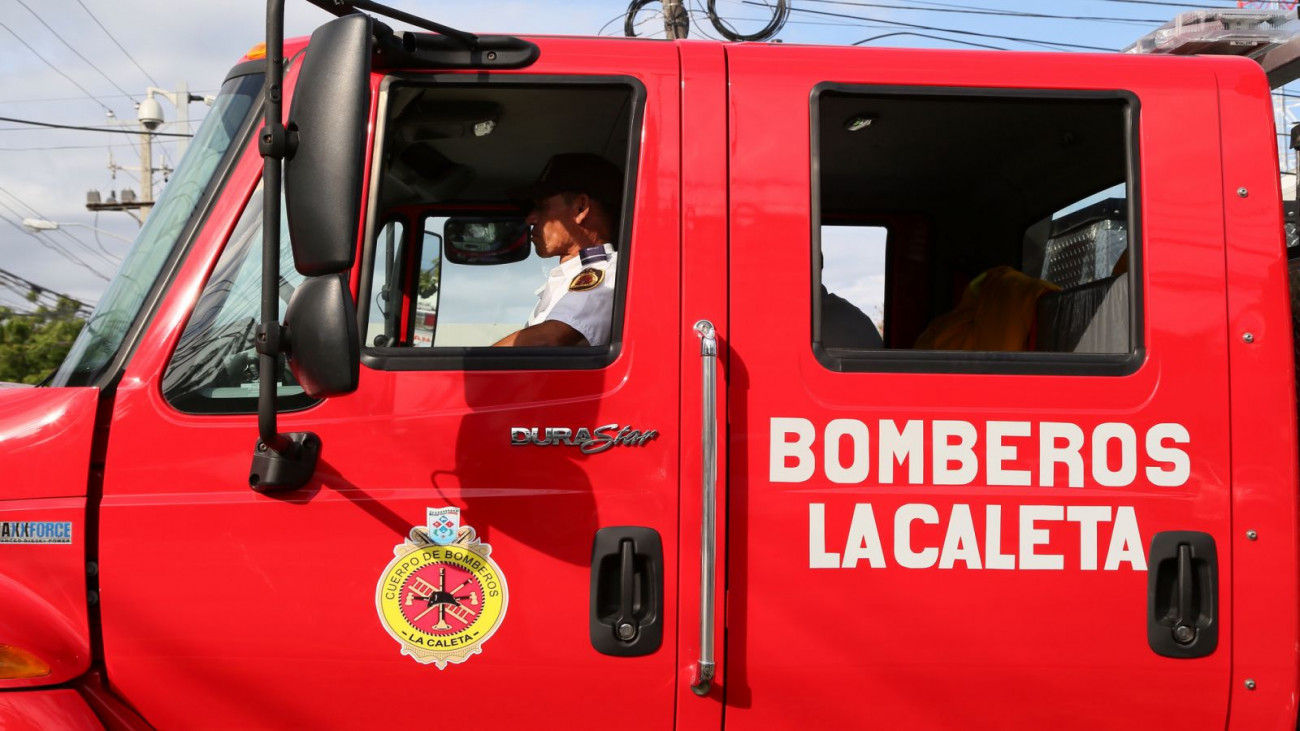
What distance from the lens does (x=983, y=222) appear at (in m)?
3.78

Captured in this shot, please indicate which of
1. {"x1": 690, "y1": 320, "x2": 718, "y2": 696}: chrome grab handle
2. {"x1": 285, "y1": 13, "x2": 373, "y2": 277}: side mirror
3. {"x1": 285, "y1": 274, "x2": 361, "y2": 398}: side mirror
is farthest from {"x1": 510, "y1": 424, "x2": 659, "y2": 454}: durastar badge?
{"x1": 285, "y1": 13, "x2": 373, "y2": 277}: side mirror

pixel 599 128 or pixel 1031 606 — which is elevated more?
pixel 599 128

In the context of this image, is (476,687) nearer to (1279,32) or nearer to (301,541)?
(301,541)

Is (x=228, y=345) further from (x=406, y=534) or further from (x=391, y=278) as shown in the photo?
(x=391, y=278)

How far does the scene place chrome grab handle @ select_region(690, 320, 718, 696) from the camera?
2115 millimetres

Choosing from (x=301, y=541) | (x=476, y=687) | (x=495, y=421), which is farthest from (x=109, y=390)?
(x=476, y=687)

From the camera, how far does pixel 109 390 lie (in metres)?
2.19

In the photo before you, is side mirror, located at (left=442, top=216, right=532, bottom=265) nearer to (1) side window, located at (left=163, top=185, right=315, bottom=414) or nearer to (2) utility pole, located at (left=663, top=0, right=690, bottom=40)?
(1) side window, located at (left=163, top=185, right=315, bottom=414)

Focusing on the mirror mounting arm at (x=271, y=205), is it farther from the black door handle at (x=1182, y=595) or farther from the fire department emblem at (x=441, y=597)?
the black door handle at (x=1182, y=595)

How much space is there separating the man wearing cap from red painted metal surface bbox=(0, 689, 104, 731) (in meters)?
1.13

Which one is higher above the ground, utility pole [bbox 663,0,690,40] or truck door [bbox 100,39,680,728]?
utility pole [bbox 663,0,690,40]

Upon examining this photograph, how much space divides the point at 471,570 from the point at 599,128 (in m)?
1.23

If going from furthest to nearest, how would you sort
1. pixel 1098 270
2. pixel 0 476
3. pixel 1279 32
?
pixel 1098 270 < pixel 1279 32 < pixel 0 476

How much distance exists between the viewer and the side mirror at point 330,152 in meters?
1.82
